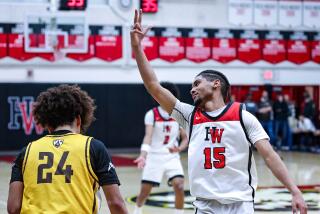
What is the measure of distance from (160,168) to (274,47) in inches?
551

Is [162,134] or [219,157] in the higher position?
[219,157]

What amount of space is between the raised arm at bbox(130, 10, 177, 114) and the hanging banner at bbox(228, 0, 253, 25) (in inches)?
680

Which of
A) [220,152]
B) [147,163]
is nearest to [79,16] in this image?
[147,163]

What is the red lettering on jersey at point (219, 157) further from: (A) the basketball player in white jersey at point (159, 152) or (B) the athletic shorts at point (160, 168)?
(B) the athletic shorts at point (160, 168)

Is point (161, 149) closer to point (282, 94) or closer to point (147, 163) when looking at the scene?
point (147, 163)

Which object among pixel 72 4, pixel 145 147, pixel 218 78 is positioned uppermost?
pixel 72 4

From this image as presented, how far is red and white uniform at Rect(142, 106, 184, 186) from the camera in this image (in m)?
9.97

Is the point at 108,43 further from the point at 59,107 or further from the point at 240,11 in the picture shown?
the point at 59,107

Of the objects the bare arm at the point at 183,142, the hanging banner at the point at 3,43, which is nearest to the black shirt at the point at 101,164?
the bare arm at the point at 183,142

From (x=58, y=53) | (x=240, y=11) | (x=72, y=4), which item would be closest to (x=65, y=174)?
(x=72, y=4)

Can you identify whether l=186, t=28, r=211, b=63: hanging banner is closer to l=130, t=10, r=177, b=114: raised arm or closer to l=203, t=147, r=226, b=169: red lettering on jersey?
l=130, t=10, r=177, b=114: raised arm

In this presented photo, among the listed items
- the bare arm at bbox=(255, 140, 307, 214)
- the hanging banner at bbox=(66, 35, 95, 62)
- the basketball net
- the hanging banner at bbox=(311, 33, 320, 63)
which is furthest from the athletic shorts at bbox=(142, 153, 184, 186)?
the hanging banner at bbox=(311, 33, 320, 63)

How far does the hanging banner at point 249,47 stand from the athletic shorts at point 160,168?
512 inches

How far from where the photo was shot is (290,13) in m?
23.1
